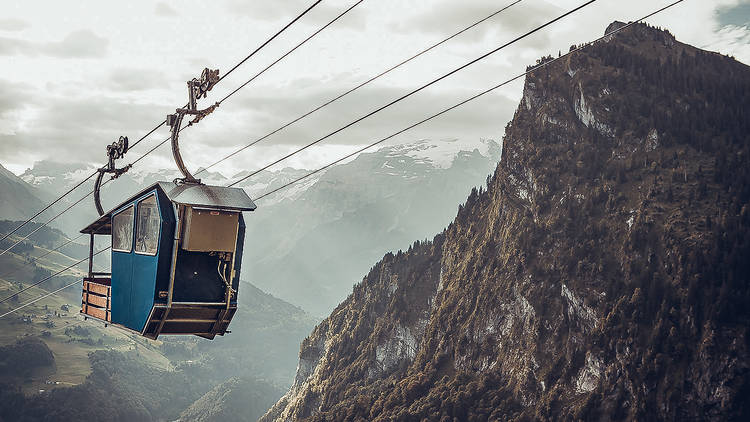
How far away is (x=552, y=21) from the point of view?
2191cm

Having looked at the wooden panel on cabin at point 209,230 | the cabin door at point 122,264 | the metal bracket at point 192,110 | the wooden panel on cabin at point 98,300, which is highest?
the metal bracket at point 192,110

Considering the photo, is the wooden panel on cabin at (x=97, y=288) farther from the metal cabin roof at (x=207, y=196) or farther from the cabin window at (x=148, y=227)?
the metal cabin roof at (x=207, y=196)

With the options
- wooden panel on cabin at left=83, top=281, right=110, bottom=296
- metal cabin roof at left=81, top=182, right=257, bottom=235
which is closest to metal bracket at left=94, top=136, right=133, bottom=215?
wooden panel on cabin at left=83, top=281, right=110, bottom=296

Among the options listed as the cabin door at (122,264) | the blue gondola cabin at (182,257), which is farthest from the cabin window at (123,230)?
the blue gondola cabin at (182,257)

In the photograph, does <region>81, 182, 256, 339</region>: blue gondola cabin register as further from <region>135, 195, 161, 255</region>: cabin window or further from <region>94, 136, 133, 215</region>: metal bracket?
<region>94, 136, 133, 215</region>: metal bracket

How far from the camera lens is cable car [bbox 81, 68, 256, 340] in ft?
110

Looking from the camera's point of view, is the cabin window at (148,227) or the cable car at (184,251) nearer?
the cable car at (184,251)

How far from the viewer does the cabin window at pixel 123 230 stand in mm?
37469


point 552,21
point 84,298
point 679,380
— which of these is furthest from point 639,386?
point 552,21

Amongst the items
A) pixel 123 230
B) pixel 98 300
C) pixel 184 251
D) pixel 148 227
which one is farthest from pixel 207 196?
pixel 98 300

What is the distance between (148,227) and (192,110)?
6548mm

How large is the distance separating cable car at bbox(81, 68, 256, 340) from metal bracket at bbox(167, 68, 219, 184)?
0.17 ft

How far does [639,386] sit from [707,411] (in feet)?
58.8

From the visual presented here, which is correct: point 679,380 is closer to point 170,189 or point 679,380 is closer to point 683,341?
point 683,341
